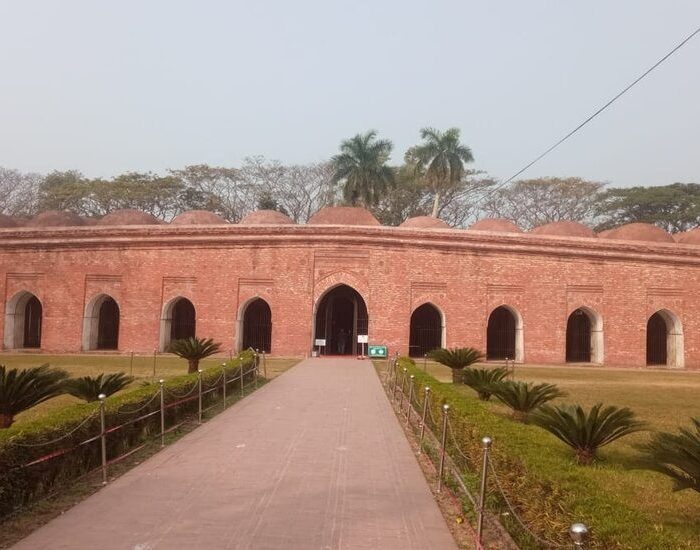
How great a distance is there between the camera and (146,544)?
406cm

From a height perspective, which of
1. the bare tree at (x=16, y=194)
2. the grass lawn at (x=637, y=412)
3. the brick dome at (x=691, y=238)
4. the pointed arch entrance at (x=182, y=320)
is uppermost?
the bare tree at (x=16, y=194)

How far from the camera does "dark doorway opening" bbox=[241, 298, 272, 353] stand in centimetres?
2397

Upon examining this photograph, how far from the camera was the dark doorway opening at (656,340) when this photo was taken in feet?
82.8

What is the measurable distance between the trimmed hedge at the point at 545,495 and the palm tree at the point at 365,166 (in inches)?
1160

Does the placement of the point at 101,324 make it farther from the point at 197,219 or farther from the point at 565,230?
the point at 565,230

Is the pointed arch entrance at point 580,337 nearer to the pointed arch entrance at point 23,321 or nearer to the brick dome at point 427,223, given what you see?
the brick dome at point 427,223

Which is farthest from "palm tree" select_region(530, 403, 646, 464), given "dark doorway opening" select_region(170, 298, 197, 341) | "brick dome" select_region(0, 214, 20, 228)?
"brick dome" select_region(0, 214, 20, 228)

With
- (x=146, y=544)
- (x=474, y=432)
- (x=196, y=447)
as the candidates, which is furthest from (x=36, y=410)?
(x=474, y=432)

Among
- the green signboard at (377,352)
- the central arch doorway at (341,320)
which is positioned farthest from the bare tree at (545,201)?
the green signboard at (377,352)

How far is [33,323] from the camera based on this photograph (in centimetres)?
2586

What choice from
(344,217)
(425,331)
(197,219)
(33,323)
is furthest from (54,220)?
(425,331)

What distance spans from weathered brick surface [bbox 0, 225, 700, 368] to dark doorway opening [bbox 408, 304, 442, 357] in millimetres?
1904

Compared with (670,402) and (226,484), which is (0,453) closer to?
(226,484)

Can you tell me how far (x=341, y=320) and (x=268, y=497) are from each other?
22.6 meters
